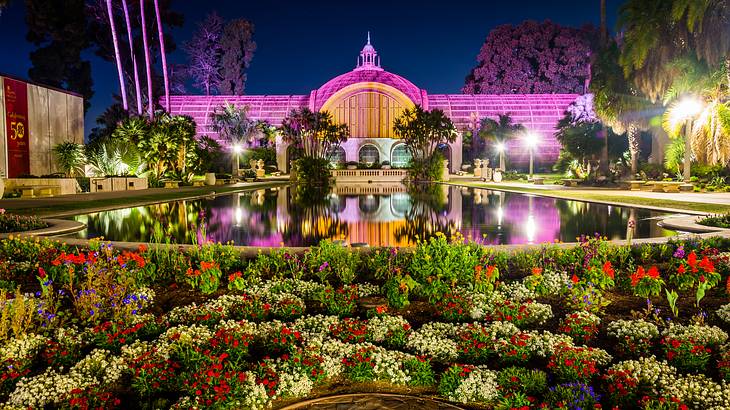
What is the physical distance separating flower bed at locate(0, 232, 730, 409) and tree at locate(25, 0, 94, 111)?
51631 mm

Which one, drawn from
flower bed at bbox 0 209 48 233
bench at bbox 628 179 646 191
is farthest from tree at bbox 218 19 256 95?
flower bed at bbox 0 209 48 233

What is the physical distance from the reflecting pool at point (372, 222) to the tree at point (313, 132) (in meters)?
27.7

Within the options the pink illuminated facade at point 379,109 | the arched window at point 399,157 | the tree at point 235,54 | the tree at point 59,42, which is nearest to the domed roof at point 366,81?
the pink illuminated facade at point 379,109

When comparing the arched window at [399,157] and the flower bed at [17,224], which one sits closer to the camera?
the flower bed at [17,224]

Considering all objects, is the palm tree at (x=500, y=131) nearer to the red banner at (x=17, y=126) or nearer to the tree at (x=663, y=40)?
the tree at (x=663, y=40)

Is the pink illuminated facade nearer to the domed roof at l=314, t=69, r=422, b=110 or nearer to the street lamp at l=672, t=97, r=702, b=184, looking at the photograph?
the domed roof at l=314, t=69, r=422, b=110

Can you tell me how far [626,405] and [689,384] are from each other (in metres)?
0.50

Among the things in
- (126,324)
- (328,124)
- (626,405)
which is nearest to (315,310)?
(126,324)

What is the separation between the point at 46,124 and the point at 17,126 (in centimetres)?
253

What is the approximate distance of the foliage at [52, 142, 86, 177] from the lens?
29406 mm

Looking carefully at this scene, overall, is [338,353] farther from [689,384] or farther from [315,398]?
[689,384]

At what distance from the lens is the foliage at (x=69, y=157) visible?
29406 mm

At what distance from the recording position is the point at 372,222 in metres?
14.9

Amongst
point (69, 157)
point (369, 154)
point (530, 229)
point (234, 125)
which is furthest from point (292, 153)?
point (530, 229)
